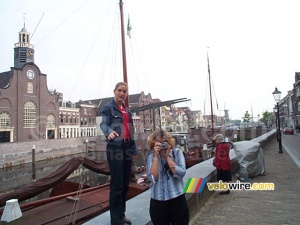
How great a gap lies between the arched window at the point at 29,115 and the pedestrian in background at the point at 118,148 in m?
43.2

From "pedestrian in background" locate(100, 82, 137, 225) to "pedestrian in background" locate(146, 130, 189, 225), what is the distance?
0.41 meters

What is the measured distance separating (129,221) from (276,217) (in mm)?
2841

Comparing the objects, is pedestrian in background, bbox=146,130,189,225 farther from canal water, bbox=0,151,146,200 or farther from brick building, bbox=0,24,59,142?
brick building, bbox=0,24,59,142

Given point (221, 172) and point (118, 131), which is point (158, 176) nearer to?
point (118, 131)

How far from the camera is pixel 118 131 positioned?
9.36 ft

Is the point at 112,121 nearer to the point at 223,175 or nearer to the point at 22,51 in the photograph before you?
the point at 223,175

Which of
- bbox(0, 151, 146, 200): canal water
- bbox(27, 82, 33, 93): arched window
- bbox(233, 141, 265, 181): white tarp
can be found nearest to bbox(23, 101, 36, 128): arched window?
bbox(27, 82, 33, 93): arched window

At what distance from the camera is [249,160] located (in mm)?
7137

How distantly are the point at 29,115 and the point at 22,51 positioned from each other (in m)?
12.5

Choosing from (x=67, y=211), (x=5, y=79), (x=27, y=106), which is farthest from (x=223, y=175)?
(x=5, y=79)

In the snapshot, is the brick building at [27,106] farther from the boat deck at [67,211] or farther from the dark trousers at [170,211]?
the dark trousers at [170,211]

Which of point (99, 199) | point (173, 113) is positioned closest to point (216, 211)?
point (99, 199)

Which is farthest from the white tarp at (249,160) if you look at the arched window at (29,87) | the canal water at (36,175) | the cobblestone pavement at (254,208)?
the arched window at (29,87)

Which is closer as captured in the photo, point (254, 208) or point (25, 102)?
point (254, 208)
